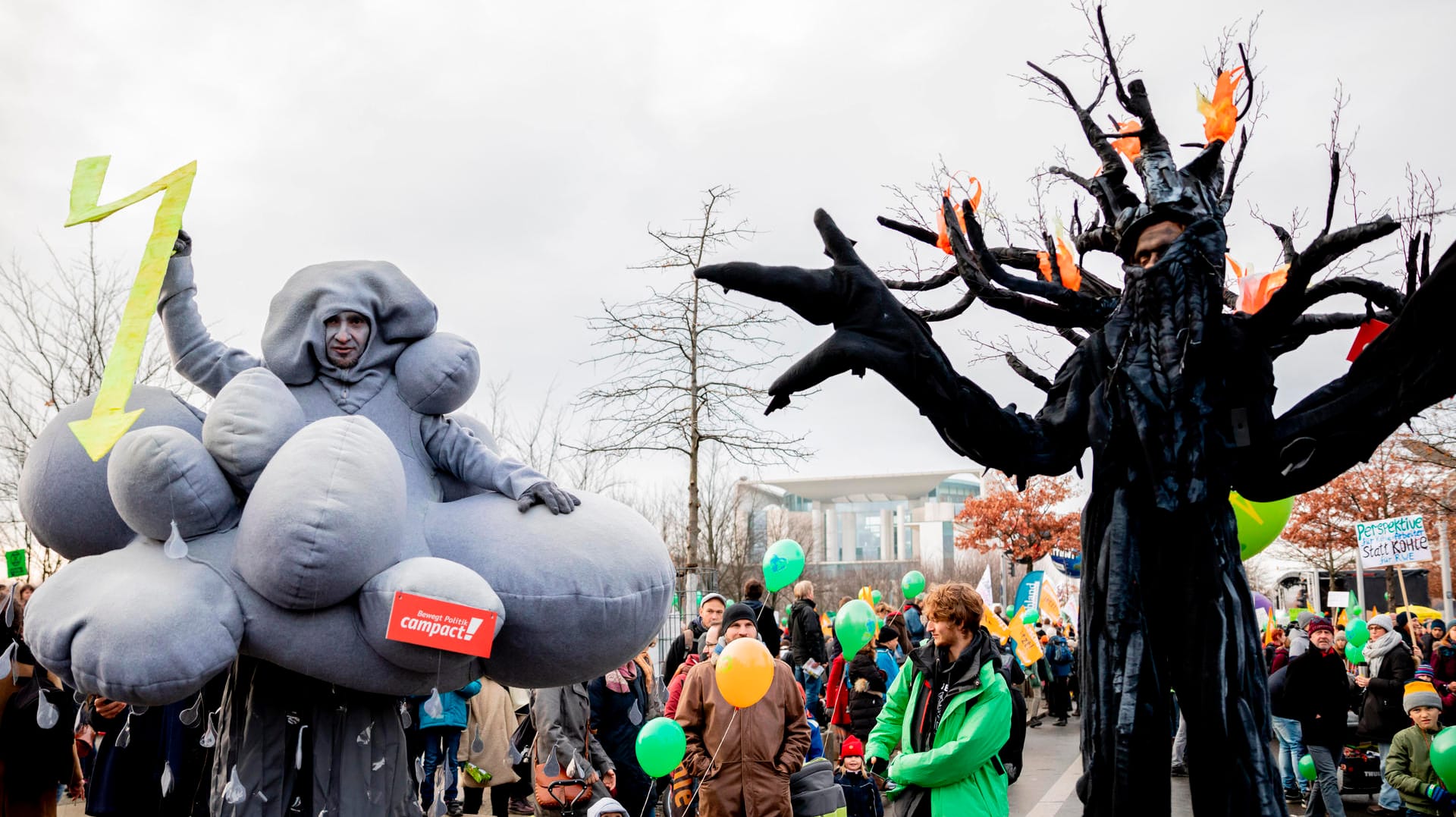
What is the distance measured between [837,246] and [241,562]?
78.7 inches

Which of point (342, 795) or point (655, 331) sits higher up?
point (655, 331)

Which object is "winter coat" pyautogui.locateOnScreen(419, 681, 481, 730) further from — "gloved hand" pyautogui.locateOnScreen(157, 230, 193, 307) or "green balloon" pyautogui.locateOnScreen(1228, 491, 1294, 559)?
"green balloon" pyautogui.locateOnScreen(1228, 491, 1294, 559)

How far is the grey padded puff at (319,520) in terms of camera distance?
309cm

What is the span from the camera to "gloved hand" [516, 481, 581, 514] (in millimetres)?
3609

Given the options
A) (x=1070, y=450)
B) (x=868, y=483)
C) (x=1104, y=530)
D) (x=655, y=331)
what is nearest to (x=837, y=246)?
(x=1070, y=450)

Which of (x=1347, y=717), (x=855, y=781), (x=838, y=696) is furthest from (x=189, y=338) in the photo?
(x=1347, y=717)

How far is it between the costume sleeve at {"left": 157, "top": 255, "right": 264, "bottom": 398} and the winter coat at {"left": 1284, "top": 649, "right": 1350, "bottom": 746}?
30.4ft

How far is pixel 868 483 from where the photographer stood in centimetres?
6781

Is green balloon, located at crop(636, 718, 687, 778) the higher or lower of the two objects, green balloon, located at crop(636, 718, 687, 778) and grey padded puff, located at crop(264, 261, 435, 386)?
the lower

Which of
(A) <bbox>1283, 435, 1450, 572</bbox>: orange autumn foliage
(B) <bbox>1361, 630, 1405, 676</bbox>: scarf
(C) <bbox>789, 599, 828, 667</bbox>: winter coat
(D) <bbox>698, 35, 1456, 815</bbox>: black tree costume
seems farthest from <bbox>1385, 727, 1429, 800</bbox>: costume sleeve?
(A) <bbox>1283, 435, 1450, 572</bbox>: orange autumn foliage

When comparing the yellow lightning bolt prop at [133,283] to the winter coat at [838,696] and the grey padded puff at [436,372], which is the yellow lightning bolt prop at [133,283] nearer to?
the grey padded puff at [436,372]

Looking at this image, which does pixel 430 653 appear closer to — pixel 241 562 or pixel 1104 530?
pixel 241 562

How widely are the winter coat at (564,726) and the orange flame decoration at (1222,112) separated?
442cm

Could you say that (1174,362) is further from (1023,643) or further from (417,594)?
(1023,643)
